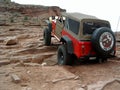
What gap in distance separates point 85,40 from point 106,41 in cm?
69

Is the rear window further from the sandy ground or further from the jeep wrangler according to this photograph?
the sandy ground

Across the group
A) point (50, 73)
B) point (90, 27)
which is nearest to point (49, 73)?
point (50, 73)

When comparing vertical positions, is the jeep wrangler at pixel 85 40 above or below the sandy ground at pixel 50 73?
above

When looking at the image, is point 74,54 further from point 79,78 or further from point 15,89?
point 15,89

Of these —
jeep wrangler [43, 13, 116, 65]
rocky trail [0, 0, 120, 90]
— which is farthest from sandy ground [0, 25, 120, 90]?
jeep wrangler [43, 13, 116, 65]

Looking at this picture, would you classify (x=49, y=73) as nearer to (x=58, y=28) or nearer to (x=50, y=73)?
(x=50, y=73)

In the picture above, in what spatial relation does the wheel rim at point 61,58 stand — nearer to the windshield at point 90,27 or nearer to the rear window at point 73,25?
the rear window at point 73,25

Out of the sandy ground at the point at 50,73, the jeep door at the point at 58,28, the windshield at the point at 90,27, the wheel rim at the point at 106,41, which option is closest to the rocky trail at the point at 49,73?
the sandy ground at the point at 50,73

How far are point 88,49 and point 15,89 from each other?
3.11 meters

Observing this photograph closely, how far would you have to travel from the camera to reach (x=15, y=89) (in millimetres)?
6492

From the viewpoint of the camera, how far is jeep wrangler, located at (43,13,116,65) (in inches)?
333

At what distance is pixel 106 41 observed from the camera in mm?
8461

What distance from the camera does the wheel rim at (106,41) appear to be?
8.39 m

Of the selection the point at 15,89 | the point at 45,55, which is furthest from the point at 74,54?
the point at 15,89
